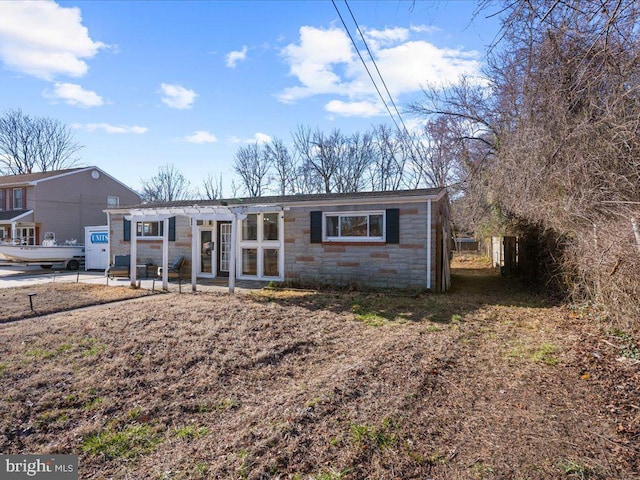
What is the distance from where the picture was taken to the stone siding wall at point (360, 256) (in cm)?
999

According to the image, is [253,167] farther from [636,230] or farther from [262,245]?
[636,230]

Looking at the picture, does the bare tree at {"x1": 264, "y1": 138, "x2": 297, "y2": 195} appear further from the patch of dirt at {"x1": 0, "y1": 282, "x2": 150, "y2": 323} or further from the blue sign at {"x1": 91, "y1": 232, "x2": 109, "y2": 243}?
the patch of dirt at {"x1": 0, "y1": 282, "x2": 150, "y2": 323}

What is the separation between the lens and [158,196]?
40.4 m

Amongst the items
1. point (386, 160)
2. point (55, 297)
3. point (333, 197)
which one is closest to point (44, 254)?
point (55, 297)

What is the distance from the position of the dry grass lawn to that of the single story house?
3.53 m

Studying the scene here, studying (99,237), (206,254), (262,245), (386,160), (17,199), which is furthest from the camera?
(386,160)

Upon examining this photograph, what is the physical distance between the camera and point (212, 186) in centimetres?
3781

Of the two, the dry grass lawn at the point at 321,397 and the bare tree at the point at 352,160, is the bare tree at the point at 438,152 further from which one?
the dry grass lawn at the point at 321,397

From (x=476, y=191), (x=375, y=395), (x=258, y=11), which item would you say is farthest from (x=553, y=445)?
(x=476, y=191)

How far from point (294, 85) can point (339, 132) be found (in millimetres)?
18537

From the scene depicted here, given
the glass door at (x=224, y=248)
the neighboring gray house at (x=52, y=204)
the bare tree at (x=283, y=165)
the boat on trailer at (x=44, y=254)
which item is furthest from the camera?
the bare tree at (x=283, y=165)

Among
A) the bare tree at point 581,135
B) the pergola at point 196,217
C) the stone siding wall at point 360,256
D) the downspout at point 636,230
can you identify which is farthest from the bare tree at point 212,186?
the downspout at point 636,230

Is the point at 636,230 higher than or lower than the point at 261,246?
higher

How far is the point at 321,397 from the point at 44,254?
19609 millimetres
